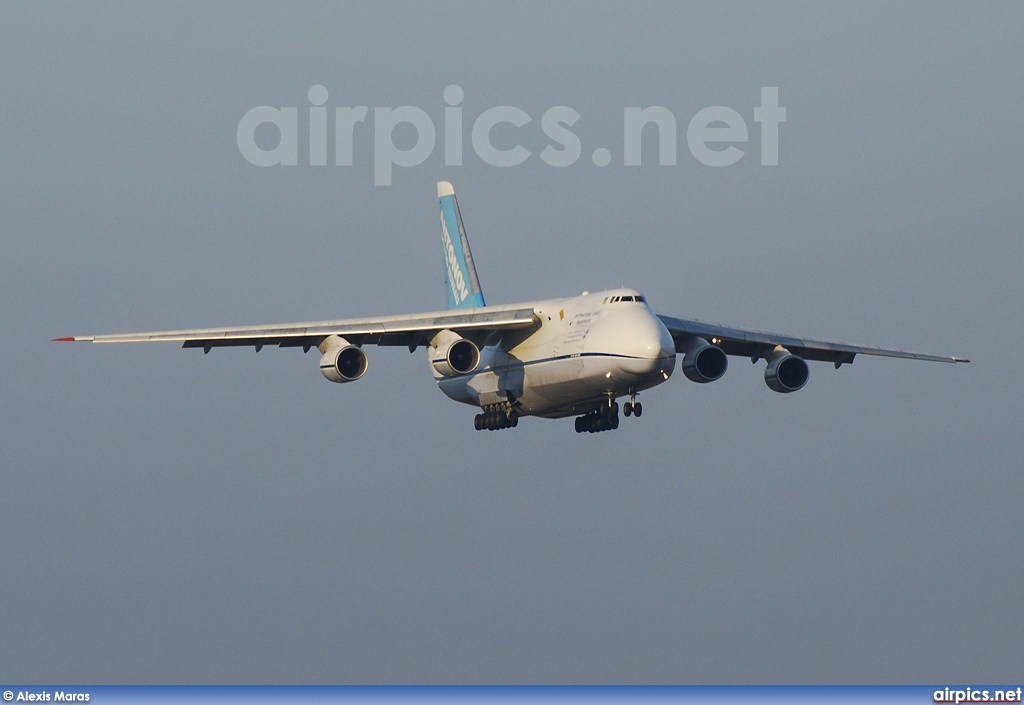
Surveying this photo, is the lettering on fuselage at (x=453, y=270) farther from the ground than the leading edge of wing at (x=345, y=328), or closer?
farther from the ground

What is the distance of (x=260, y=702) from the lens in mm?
35125

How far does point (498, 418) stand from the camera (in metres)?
41.4

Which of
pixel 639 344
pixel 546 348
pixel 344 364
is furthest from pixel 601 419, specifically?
pixel 344 364

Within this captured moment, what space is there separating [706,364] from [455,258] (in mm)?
7363

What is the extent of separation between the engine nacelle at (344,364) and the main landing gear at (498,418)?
2.67 metres

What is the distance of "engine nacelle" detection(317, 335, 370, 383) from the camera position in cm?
3988

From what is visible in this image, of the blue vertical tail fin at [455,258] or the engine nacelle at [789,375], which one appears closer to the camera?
the engine nacelle at [789,375]

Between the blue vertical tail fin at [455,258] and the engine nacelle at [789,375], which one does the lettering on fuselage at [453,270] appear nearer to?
the blue vertical tail fin at [455,258]

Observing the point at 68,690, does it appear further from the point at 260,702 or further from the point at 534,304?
the point at 534,304

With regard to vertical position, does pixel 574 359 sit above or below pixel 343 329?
below

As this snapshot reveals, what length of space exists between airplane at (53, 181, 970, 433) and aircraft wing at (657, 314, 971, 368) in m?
0.02

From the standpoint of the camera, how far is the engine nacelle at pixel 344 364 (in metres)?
39.9

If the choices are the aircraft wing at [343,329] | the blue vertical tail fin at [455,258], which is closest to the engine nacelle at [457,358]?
the aircraft wing at [343,329]

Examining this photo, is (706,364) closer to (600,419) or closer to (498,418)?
(600,419)
